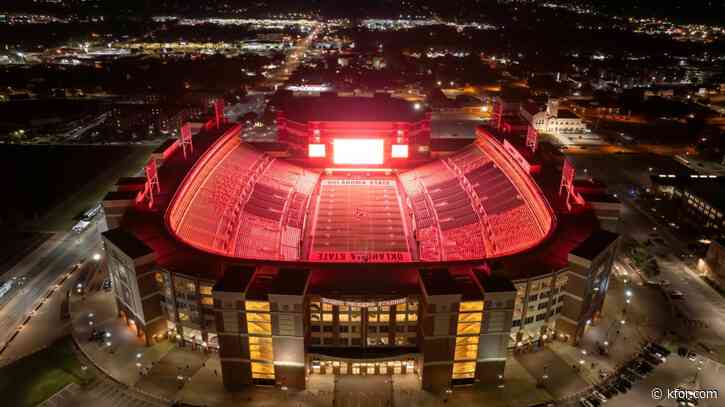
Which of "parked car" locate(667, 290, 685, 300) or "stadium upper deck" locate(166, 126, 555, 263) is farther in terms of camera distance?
"stadium upper deck" locate(166, 126, 555, 263)

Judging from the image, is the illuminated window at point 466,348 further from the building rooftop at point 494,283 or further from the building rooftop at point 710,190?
the building rooftop at point 710,190

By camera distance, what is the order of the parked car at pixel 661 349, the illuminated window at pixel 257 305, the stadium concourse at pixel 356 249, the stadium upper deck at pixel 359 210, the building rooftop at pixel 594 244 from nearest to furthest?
the illuminated window at pixel 257 305 < the stadium concourse at pixel 356 249 < the building rooftop at pixel 594 244 < the parked car at pixel 661 349 < the stadium upper deck at pixel 359 210

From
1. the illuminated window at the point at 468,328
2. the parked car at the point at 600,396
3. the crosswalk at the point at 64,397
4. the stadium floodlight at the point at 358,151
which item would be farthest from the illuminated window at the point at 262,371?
the stadium floodlight at the point at 358,151

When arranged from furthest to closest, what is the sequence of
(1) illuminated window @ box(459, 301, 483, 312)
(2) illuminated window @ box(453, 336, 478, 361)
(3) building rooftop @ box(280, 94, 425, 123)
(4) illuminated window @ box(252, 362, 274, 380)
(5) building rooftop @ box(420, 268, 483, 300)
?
(3) building rooftop @ box(280, 94, 425, 123) < (4) illuminated window @ box(252, 362, 274, 380) < (2) illuminated window @ box(453, 336, 478, 361) < (1) illuminated window @ box(459, 301, 483, 312) < (5) building rooftop @ box(420, 268, 483, 300)

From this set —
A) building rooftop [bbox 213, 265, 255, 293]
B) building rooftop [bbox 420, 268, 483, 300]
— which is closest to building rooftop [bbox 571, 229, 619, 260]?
building rooftop [bbox 420, 268, 483, 300]

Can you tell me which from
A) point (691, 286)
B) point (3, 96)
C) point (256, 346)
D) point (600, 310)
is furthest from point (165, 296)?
point (3, 96)

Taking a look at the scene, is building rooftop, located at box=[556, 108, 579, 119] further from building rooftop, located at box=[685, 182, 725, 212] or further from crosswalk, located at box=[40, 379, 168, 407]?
crosswalk, located at box=[40, 379, 168, 407]

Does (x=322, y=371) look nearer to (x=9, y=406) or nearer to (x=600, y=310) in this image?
(x=9, y=406)
